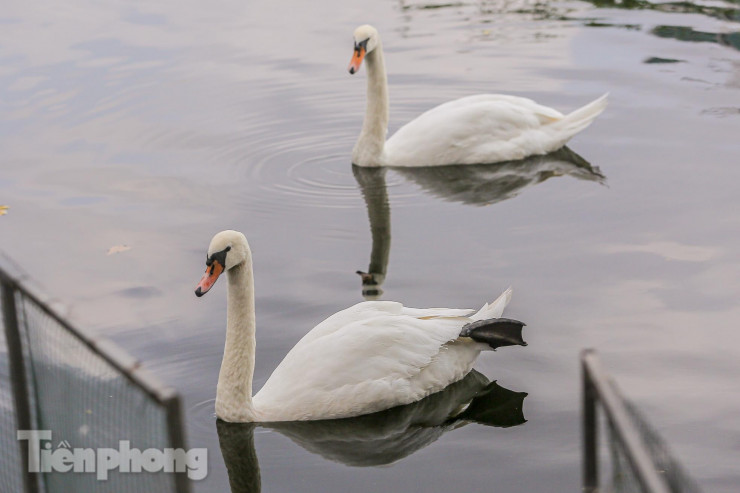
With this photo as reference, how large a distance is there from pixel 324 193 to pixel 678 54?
18.6 ft

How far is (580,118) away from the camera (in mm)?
11297

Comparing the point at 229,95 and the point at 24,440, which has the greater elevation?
the point at 24,440

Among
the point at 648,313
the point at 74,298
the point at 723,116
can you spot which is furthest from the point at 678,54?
the point at 74,298

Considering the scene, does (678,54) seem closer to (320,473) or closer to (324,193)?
(324,193)

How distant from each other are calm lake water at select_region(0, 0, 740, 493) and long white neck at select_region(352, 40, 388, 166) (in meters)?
0.22

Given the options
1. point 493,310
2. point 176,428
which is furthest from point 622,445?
point 493,310

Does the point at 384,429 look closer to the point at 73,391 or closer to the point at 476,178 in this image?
the point at 73,391

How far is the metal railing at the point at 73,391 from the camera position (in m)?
3.09

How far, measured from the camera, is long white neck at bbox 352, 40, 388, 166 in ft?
35.8

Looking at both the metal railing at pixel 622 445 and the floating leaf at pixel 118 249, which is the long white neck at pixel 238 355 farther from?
the metal railing at pixel 622 445

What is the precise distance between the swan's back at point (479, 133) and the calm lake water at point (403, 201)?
0.18m

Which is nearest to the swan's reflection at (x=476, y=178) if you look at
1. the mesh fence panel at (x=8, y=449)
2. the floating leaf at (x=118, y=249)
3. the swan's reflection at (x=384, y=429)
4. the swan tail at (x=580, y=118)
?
the swan tail at (x=580, y=118)

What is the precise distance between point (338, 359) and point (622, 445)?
162 inches

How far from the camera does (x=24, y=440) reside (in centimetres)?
395
